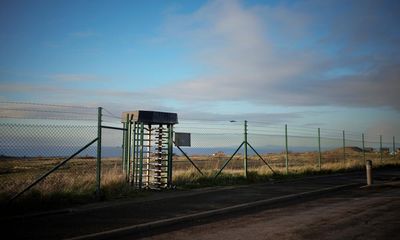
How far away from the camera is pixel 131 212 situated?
10219 mm

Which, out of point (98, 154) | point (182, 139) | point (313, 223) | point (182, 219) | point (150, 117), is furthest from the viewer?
point (182, 139)

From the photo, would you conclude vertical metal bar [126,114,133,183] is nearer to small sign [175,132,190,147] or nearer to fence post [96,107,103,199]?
small sign [175,132,190,147]

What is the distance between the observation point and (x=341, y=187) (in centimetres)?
1614

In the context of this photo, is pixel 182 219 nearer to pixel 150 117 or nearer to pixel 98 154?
pixel 98 154

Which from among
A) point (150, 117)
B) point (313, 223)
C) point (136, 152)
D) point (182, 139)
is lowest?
point (313, 223)

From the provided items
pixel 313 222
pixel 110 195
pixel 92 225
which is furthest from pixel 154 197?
pixel 313 222

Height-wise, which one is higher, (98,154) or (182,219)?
(98,154)

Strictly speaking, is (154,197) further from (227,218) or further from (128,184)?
(227,218)

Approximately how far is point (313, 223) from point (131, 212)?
4350 mm

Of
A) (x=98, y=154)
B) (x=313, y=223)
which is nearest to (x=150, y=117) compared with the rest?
(x=98, y=154)

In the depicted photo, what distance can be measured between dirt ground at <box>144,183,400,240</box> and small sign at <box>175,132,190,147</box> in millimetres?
5876

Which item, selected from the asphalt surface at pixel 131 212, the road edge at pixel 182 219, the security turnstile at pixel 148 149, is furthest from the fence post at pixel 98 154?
the road edge at pixel 182 219

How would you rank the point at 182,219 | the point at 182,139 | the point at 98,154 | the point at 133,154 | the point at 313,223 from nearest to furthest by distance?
1. the point at 313,223
2. the point at 182,219
3. the point at 98,154
4. the point at 133,154
5. the point at 182,139

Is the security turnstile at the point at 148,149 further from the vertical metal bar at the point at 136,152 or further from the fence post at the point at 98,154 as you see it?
the fence post at the point at 98,154
